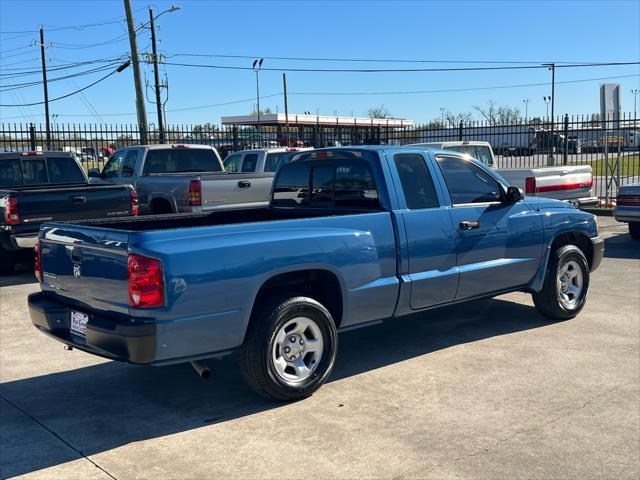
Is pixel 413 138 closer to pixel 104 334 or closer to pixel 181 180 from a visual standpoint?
pixel 181 180

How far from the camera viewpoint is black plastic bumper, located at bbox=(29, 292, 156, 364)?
426 centimetres

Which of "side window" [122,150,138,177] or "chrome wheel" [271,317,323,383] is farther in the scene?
"side window" [122,150,138,177]

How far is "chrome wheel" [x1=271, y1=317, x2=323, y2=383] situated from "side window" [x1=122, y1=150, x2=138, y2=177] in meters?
8.33

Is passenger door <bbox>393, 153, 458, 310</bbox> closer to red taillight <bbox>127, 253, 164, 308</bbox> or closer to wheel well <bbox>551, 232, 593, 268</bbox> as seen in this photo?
wheel well <bbox>551, 232, 593, 268</bbox>

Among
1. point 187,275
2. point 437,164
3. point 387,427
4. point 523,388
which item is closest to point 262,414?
point 387,427

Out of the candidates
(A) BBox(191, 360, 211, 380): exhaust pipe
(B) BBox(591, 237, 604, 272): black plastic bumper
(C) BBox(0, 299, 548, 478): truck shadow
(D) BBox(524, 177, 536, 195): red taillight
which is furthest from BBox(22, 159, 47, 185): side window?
(B) BBox(591, 237, 604, 272): black plastic bumper

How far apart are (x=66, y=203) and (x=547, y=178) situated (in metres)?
8.37

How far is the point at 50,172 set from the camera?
11.8m

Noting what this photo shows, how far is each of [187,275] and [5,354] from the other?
10.1ft

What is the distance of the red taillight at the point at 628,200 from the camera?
12.1 metres

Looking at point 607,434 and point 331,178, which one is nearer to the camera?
point 607,434

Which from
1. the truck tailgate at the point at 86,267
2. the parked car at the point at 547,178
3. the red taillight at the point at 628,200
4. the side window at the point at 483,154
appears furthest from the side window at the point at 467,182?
the side window at the point at 483,154

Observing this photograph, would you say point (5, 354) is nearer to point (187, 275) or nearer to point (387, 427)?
point (187, 275)

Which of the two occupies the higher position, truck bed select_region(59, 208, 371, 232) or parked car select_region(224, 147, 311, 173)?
parked car select_region(224, 147, 311, 173)
